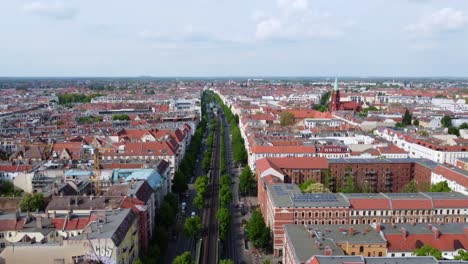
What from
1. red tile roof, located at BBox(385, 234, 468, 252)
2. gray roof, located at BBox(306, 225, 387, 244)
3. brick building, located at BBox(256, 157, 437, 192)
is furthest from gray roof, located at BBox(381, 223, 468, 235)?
brick building, located at BBox(256, 157, 437, 192)

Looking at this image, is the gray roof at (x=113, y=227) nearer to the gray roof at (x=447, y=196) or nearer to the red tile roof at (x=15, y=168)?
the red tile roof at (x=15, y=168)

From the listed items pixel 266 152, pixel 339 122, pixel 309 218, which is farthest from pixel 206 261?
pixel 339 122

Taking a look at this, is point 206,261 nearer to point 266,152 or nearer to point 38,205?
point 38,205

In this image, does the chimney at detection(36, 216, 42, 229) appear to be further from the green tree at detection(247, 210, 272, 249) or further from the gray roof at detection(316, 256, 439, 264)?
the gray roof at detection(316, 256, 439, 264)

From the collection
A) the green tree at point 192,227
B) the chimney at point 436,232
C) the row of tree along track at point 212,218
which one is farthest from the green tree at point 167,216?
the chimney at point 436,232

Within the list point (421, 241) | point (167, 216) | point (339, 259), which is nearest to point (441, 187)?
point (421, 241)

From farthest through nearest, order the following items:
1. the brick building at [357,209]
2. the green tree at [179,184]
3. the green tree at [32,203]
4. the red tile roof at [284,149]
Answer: the red tile roof at [284,149] → the green tree at [179,184] → the brick building at [357,209] → the green tree at [32,203]

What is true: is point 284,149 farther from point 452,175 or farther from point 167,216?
point 167,216
